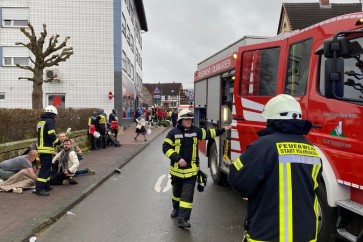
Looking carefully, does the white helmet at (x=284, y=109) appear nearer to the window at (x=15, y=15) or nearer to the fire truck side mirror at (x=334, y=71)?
the fire truck side mirror at (x=334, y=71)

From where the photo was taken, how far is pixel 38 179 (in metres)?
8.33

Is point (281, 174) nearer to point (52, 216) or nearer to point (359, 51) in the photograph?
point (359, 51)

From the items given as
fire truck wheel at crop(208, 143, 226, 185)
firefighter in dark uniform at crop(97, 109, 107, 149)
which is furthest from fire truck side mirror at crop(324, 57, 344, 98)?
firefighter in dark uniform at crop(97, 109, 107, 149)

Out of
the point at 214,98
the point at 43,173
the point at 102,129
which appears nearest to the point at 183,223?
the point at 43,173

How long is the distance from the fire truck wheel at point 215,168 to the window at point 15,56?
2254cm

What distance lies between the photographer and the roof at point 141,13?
145 feet

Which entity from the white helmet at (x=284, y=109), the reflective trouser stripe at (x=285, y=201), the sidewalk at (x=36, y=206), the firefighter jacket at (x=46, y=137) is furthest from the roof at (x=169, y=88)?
the reflective trouser stripe at (x=285, y=201)

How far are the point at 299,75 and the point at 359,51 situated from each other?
3.94 feet

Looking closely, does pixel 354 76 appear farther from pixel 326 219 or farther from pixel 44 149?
pixel 44 149

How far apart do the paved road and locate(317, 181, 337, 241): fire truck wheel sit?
1342 millimetres

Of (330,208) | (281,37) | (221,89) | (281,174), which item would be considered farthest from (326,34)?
(221,89)

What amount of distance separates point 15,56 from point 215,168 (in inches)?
919

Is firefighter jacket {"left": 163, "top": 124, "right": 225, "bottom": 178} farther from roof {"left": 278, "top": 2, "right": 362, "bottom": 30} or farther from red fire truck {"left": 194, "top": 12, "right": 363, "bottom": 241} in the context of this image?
roof {"left": 278, "top": 2, "right": 362, "bottom": 30}

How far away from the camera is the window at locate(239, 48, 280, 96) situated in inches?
250
